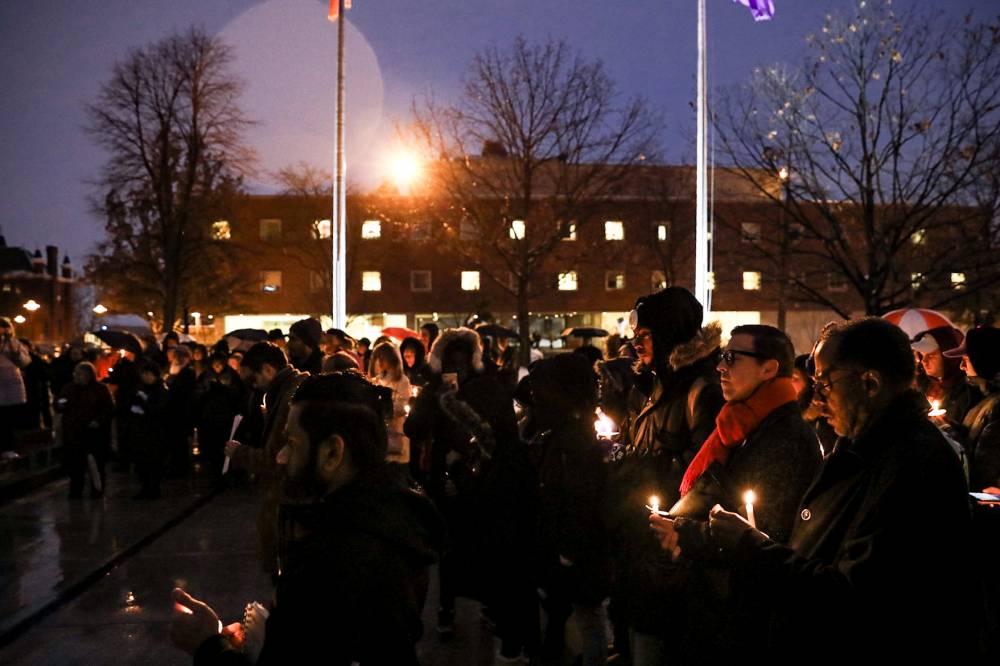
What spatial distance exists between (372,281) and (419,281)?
287 cm

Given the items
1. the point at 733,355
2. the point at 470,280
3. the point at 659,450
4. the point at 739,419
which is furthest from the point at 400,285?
the point at 739,419

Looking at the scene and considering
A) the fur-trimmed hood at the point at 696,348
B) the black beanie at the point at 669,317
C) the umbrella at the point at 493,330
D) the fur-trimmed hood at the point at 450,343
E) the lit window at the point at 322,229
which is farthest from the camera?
the lit window at the point at 322,229

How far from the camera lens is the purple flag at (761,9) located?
14727 mm

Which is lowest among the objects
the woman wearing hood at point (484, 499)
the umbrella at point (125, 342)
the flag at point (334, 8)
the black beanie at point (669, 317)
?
the woman wearing hood at point (484, 499)

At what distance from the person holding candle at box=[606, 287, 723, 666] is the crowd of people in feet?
0.03

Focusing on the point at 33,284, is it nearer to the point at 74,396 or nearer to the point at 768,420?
the point at 74,396

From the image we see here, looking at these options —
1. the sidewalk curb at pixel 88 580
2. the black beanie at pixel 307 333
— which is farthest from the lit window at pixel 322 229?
the black beanie at pixel 307 333

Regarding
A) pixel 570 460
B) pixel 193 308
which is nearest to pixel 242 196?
pixel 193 308

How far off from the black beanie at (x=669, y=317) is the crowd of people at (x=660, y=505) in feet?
0.04

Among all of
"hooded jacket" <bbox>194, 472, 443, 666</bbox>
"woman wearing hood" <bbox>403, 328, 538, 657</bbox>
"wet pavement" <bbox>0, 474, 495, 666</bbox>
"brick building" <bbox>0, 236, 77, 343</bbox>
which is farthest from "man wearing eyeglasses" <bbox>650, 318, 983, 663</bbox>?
"brick building" <bbox>0, 236, 77, 343</bbox>

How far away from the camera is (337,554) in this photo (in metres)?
2.07

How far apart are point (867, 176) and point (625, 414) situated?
10315mm

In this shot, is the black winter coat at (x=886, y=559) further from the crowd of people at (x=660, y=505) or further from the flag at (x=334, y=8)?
the flag at (x=334, y=8)

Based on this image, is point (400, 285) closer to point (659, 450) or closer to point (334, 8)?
point (334, 8)
